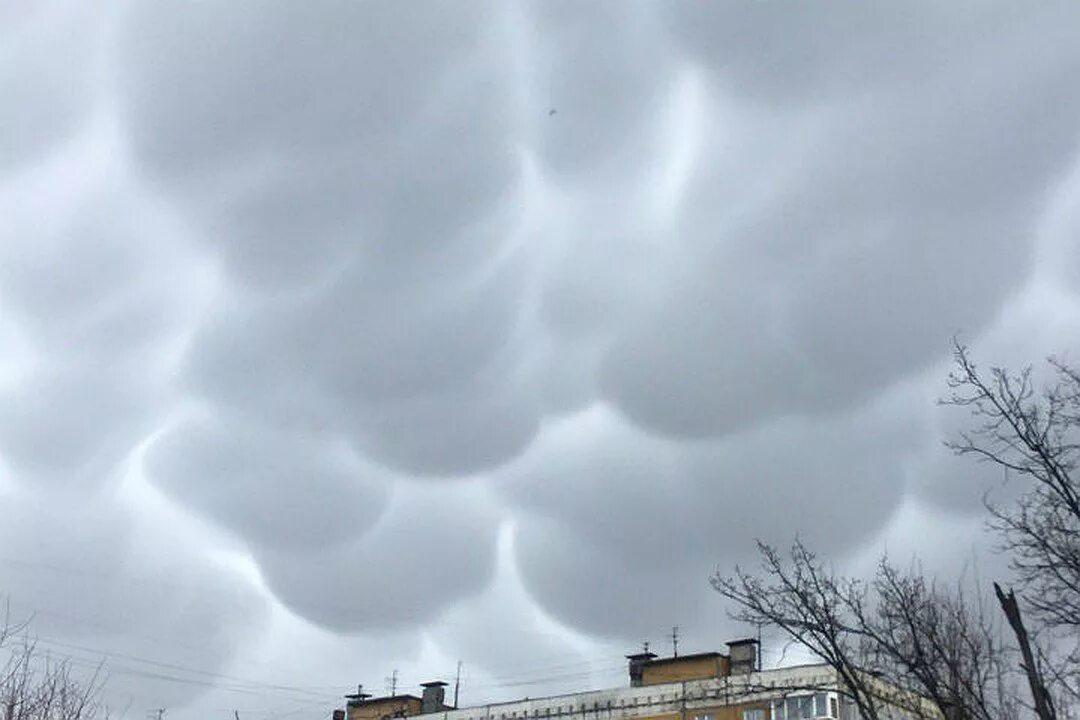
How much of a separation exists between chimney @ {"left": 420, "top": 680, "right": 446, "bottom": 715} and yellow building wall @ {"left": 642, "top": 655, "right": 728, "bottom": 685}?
21287 mm

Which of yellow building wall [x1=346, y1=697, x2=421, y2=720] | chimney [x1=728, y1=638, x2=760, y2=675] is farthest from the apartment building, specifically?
yellow building wall [x1=346, y1=697, x2=421, y2=720]

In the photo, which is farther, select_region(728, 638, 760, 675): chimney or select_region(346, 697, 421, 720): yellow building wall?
select_region(346, 697, 421, 720): yellow building wall

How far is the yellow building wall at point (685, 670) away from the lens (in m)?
84.8

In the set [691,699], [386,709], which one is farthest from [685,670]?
[386,709]

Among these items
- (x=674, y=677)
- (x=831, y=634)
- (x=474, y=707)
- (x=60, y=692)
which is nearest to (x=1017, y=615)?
(x=831, y=634)

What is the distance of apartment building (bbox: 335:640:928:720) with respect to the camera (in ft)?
257

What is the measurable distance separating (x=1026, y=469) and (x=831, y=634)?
6.19 metres

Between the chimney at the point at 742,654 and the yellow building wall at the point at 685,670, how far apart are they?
0.58m

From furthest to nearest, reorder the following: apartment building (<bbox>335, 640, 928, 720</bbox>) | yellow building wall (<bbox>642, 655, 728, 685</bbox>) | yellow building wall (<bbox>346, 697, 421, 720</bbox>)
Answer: yellow building wall (<bbox>346, 697, 421, 720</bbox>)
yellow building wall (<bbox>642, 655, 728, 685</bbox>)
apartment building (<bbox>335, 640, 928, 720</bbox>)

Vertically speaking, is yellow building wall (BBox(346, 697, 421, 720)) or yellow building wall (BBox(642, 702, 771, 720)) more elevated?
yellow building wall (BBox(346, 697, 421, 720))

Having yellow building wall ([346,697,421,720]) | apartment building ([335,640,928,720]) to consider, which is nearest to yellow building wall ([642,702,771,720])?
apartment building ([335,640,928,720])

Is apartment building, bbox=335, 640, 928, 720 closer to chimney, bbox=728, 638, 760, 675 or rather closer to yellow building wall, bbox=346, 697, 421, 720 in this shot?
chimney, bbox=728, 638, 760, 675

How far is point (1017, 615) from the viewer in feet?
75.8

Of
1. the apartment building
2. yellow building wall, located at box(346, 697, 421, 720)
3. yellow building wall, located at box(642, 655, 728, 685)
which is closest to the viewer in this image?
the apartment building
